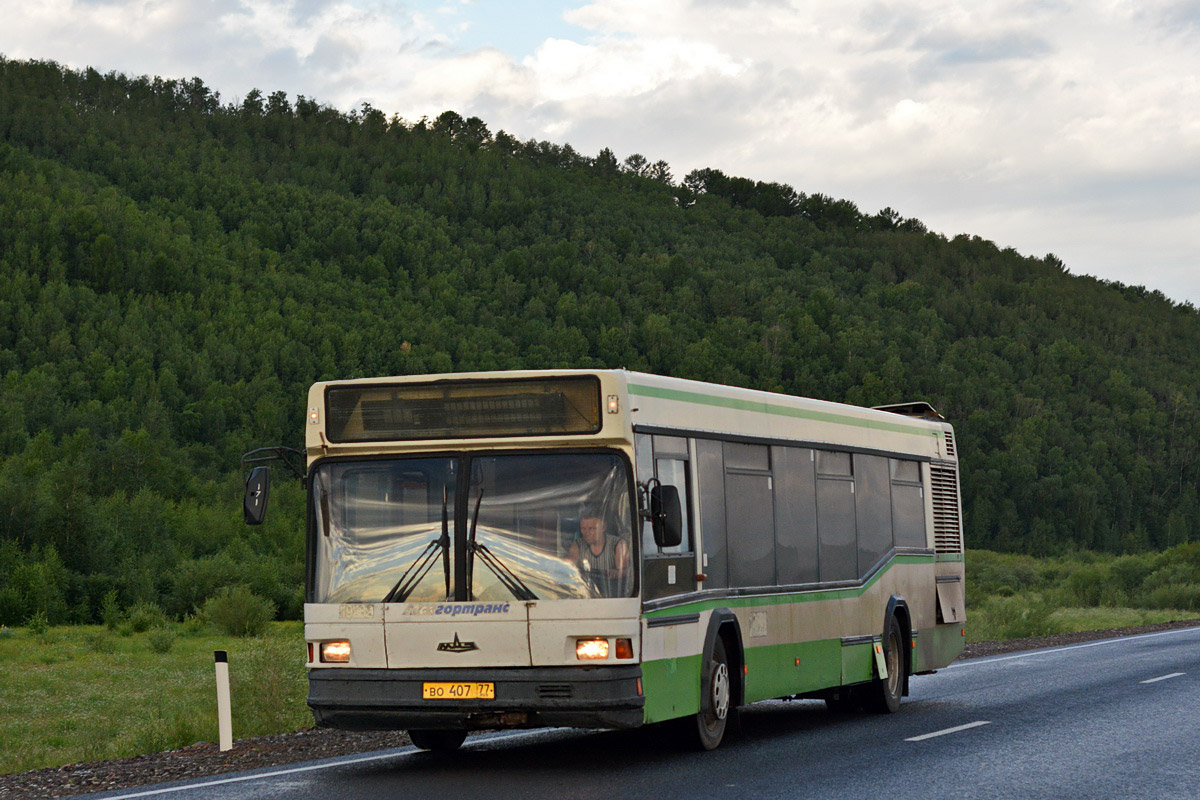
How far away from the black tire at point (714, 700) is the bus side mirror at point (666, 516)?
4.87 feet

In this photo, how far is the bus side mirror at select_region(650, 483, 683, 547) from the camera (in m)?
11.2

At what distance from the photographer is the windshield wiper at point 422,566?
11469mm

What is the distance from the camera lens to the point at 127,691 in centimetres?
3097

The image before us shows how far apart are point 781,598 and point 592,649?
3.16m

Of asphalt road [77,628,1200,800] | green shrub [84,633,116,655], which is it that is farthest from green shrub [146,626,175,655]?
asphalt road [77,628,1200,800]

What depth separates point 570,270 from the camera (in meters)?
157

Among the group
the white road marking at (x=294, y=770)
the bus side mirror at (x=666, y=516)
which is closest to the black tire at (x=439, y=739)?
the white road marking at (x=294, y=770)

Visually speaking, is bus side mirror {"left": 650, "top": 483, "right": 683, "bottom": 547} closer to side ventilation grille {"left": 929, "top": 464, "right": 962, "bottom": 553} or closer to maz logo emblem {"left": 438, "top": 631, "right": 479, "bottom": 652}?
maz logo emblem {"left": 438, "top": 631, "right": 479, "bottom": 652}

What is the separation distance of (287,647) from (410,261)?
121 metres

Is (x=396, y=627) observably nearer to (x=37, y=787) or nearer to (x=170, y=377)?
(x=37, y=787)

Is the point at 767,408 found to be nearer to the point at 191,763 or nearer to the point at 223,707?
the point at 223,707

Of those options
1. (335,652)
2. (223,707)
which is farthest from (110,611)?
(335,652)

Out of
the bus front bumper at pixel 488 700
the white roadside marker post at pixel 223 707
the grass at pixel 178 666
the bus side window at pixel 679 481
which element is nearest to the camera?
the bus front bumper at pixel 488 700

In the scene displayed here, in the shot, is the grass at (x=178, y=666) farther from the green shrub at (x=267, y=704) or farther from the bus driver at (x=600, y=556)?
the bus driver at (x=600, y=556)
